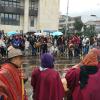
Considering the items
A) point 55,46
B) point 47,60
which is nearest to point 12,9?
point 55,46

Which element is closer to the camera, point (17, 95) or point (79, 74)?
point (17, 95)

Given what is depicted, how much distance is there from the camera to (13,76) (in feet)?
18.4

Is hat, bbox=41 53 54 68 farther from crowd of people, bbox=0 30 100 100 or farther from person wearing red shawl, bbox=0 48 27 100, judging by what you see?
person wearing red shawl, bbox=0 48 27 100

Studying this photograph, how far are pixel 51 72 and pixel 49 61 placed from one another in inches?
10.8

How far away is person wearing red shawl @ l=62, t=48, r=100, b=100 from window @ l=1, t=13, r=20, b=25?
209ft

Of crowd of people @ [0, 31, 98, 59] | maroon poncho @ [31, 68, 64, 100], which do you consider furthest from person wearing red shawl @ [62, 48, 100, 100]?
crowd of people @ [0, 31, 98, 59]

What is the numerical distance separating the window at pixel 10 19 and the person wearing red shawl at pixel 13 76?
64.2 m

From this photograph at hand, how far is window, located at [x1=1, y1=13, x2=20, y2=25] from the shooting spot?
70.6 metres

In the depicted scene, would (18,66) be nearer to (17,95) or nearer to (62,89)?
(17,95)

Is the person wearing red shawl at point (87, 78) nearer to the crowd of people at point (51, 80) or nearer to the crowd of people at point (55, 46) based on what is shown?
the crowd of people at point (51, 80)

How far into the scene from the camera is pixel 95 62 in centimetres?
651

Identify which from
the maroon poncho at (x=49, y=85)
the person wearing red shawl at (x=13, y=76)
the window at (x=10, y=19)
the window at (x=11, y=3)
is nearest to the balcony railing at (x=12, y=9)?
the window at (x=11, y=3)

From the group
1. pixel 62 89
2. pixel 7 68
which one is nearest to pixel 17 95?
pixel 7 68

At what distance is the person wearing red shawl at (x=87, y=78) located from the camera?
6496 mm
